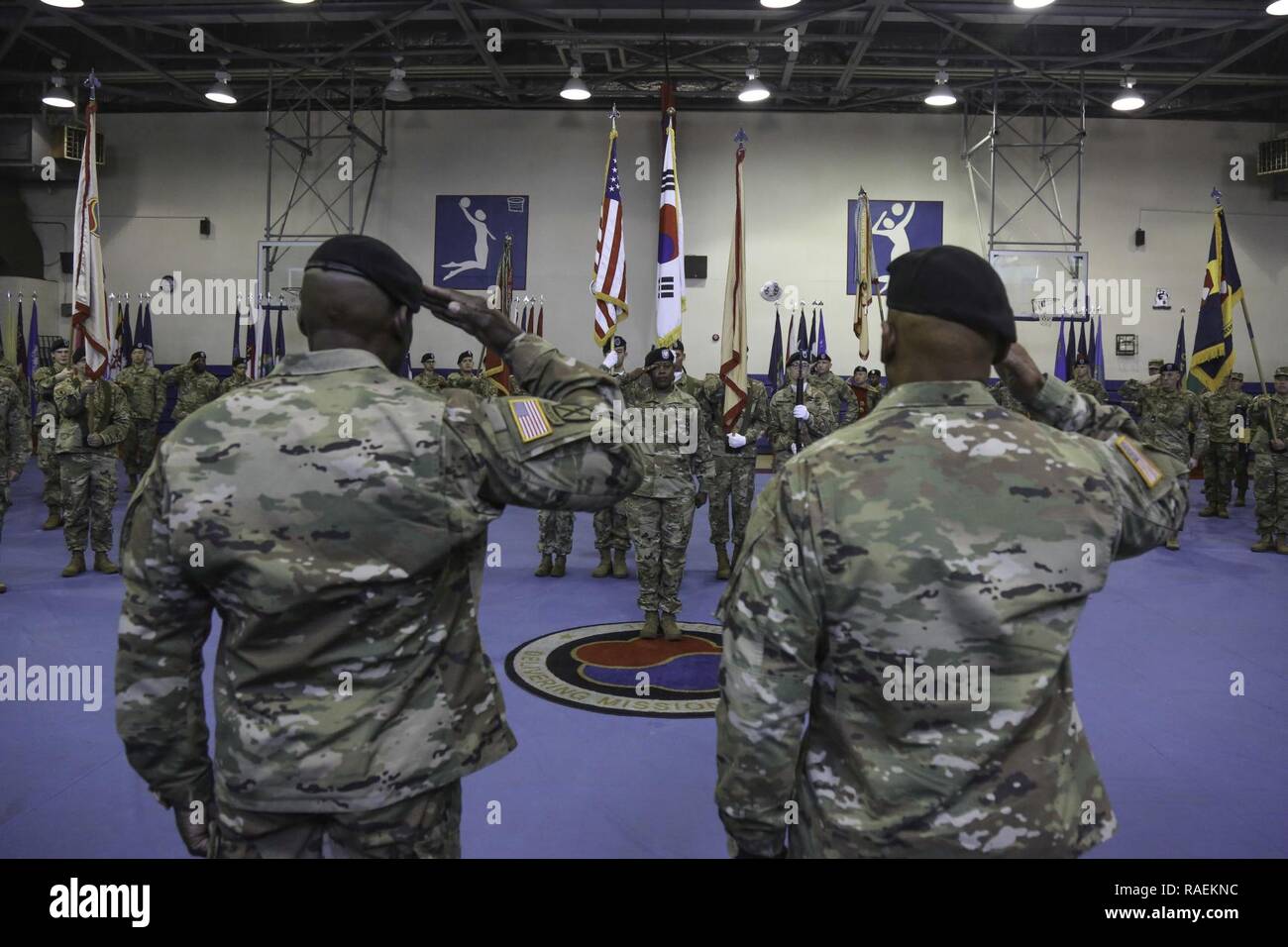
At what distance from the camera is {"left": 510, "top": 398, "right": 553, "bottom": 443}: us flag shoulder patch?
5.08 feet

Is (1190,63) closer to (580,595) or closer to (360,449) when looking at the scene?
(580,595)

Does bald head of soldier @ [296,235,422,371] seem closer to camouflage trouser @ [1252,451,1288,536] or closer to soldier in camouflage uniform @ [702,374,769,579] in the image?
soldier in camouflage uniform @ [702,374,769,579]

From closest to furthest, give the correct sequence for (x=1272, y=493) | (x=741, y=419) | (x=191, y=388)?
(x=741, y=419) < (x=1272, y=493) < (x=191, y=388)

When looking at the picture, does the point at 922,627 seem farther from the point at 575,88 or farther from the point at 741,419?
the point at 575,88

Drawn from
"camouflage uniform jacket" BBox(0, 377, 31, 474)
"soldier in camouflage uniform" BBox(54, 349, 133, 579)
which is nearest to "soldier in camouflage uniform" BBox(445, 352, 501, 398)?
"soldier in camouflage uniform" BBox(54, 349, 133, 579)

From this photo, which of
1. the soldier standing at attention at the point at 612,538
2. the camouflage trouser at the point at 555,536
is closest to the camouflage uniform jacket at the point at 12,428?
the camouflage trouser at the point at 555,536

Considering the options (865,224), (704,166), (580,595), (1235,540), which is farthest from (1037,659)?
(704,166)

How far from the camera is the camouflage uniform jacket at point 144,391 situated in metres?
11.2

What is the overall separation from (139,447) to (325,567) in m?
11.5

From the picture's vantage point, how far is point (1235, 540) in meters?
9.34

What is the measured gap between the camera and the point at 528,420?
156cm

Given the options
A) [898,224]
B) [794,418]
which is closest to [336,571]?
[794,418]

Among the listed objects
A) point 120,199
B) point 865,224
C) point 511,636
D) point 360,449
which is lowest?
point 511,636
